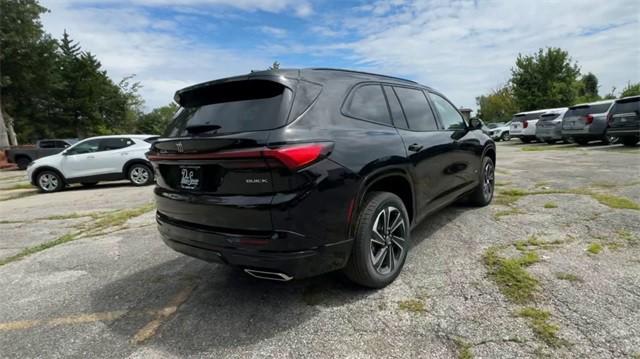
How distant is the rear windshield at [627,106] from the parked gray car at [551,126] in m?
3.56

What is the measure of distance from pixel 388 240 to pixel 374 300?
508 millimetres

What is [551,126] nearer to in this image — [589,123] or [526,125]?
[589,123]

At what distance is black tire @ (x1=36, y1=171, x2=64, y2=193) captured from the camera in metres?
10.9

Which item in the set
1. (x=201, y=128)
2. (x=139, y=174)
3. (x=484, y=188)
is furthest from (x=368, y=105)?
(x=139, y=174)

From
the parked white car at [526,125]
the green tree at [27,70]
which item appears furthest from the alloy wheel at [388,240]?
the green tree at [27,70]

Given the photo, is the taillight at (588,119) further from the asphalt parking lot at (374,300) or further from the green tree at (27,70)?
the green tree at (27,70)

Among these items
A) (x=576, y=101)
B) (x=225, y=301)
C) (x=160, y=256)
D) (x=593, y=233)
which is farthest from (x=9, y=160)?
(x=576, y=101)

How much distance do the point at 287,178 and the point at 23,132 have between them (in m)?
52.5

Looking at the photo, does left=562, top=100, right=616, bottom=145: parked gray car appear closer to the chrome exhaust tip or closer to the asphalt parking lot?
the asphalt parking lot

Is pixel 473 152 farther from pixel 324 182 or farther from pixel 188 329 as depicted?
pixel 188 329

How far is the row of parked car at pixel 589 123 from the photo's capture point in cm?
1218

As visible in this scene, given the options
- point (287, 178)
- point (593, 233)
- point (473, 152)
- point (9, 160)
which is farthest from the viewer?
point (9, 160)

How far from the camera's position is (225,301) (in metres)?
3.02

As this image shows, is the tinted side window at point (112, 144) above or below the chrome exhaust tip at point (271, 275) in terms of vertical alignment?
above
